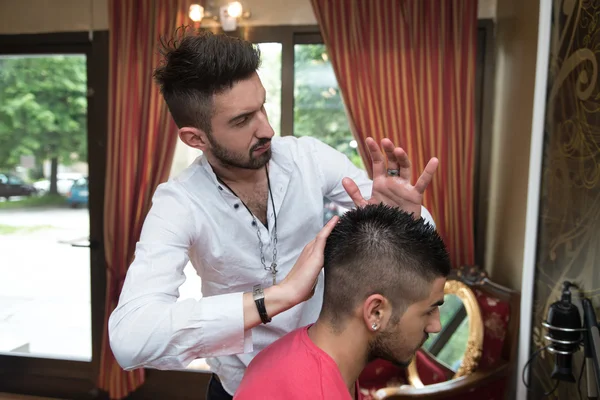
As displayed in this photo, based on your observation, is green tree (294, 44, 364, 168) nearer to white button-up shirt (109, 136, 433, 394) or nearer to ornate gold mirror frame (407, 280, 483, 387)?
ornate gold mirror frame (407, 280, 483, 387)

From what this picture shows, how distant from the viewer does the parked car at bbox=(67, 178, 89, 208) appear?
11.0 feet

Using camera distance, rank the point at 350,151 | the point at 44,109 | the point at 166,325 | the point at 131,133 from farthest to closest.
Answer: the point at 44,109 < the point at 350,151 < the point at 131,133 < the point at 166,325

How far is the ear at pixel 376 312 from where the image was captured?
110 centimetres

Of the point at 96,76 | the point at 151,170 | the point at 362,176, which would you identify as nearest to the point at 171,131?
the point at 151,170

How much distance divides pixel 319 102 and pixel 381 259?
2.05 metres

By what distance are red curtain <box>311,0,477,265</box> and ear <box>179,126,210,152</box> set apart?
1.56 meters

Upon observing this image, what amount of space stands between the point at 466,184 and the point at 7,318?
3323 millimetres

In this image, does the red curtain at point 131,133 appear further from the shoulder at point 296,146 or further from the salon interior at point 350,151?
the shoulder at point 296,146

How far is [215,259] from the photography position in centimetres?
140

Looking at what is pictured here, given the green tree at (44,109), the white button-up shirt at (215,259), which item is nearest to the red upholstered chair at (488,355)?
the white button-up shirt at (215,259)

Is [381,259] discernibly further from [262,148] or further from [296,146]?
[296,146]

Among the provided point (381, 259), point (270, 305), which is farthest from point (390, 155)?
point (270, 305)

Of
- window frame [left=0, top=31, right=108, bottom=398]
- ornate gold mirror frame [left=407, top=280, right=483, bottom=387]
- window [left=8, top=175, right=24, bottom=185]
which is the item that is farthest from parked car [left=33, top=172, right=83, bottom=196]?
ornate gold mirror frame [left=407, top=280, right=483, bottom=387]

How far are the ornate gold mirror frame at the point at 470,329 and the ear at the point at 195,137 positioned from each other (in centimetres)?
166
